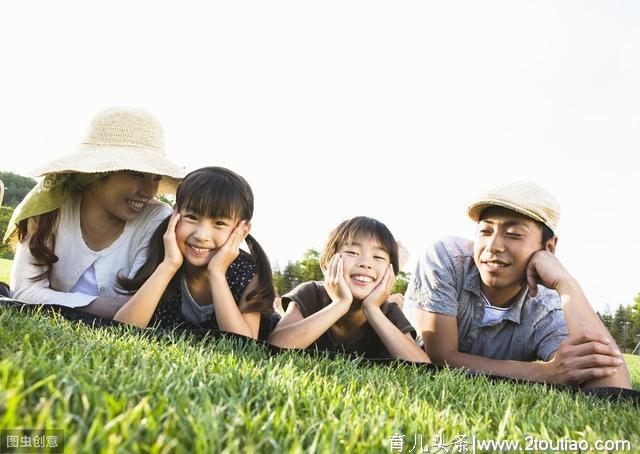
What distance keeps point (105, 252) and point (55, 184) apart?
2.17 ft

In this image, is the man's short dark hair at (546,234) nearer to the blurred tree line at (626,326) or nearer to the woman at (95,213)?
the woman at (95,213)

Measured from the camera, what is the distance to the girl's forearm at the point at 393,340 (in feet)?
11.8

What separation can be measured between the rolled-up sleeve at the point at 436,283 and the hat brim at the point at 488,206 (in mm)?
437

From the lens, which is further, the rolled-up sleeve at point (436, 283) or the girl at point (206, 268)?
the rolled-up sleeve at point (436, 283)

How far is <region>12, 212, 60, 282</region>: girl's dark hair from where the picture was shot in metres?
3.87

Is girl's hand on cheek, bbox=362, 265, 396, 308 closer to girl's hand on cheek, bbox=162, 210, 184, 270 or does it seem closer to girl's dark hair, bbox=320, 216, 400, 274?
girl's dark hair, bbox=320, 216, 400, 274

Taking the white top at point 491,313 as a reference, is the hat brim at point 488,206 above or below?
above

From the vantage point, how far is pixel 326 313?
144 inches

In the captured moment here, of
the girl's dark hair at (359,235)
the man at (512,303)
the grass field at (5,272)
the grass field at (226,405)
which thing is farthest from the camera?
the grass field at (5,272)

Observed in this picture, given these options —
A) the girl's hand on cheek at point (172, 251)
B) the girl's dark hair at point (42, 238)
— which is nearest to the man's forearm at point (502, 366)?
the girl's hand on cheek at point (172, 251)

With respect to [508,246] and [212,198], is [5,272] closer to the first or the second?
[212,198]

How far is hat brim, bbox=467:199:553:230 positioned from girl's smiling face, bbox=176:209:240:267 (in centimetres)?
190

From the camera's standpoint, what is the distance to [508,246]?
3859 millimetres

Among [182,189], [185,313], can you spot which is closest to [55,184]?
[182,189]
